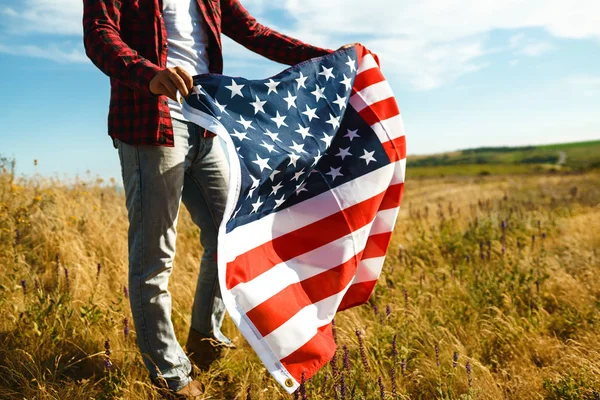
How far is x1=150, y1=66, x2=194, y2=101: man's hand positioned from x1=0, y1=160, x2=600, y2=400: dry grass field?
142 centimetres

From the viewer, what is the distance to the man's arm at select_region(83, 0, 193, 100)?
1910 millimetres

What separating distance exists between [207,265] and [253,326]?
2.61 ft

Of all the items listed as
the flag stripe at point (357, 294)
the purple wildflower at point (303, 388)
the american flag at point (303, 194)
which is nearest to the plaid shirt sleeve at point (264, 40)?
the american flag at point (303, 194)

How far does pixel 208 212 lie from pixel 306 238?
60cm

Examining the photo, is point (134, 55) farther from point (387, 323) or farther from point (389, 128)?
point (387, 323)

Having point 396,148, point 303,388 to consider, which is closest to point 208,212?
point 303,388

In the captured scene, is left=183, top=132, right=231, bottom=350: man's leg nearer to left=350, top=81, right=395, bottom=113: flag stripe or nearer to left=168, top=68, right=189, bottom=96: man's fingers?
left=168, top=68, right=189, bottom=96: man's fingers

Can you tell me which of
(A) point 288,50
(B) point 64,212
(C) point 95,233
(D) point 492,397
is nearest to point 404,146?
(A) point 288,50

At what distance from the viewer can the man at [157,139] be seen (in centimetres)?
202

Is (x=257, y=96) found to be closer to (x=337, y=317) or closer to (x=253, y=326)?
(x=253, y=326)

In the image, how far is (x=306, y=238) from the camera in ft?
8.21

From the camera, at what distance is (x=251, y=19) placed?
2.87 meters

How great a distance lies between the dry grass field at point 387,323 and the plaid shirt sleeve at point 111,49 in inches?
58.6

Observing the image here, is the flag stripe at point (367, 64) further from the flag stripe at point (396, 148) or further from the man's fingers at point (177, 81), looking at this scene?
the man's fingers at point (177, 81)
